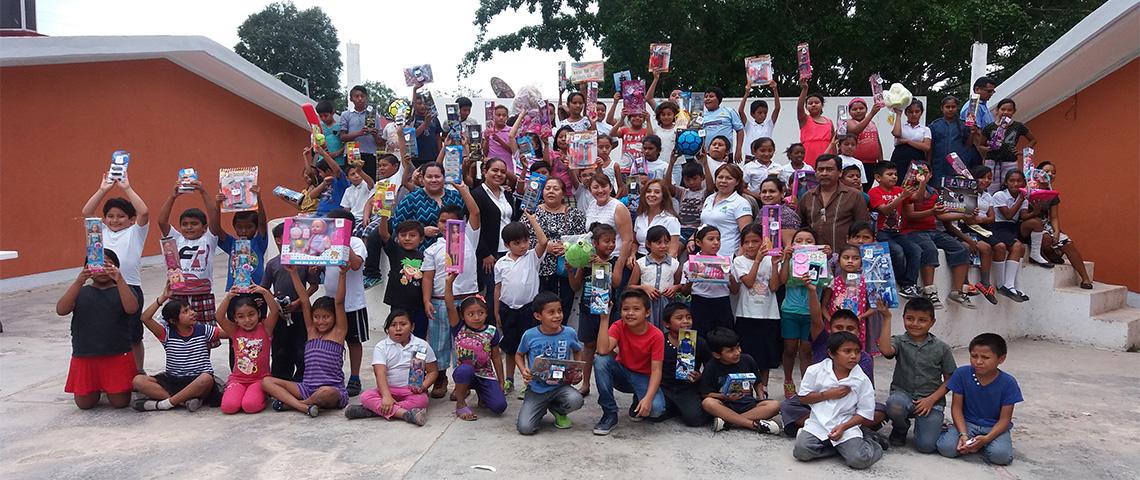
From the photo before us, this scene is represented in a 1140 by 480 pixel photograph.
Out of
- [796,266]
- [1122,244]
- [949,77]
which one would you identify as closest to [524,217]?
[796,266]

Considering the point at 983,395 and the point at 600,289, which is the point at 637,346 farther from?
the point at 983,395

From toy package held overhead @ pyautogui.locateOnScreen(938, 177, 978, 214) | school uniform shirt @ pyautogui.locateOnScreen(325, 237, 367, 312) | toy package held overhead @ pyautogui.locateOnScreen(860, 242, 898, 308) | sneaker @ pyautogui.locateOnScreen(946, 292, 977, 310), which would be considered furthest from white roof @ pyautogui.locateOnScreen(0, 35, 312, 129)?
sneaker @ pyautogui.locateOnScreen(946, 292, 977, 310)

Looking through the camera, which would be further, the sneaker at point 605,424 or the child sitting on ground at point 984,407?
the sneaker at point 605,424

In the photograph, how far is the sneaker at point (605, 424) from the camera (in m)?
4.63

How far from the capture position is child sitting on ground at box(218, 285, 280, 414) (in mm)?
4984

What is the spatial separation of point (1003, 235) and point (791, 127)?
5389 millimetres

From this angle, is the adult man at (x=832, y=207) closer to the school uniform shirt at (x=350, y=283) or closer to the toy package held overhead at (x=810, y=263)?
the toy package held overhead at (x=810, y=263)

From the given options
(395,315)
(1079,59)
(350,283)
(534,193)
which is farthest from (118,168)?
(1079,59)

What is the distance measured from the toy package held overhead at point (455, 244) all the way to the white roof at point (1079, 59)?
22.9ft

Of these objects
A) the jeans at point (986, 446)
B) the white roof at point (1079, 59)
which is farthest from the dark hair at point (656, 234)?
the white roof at point (1079, 59)

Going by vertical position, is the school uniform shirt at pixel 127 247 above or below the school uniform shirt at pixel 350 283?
above

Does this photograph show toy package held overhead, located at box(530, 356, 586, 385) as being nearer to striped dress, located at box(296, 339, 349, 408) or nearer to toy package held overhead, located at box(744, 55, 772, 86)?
striped dress, located at box(296, 339, 349, 408)

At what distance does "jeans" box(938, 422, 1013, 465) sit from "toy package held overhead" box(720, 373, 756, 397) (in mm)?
1087

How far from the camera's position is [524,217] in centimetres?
579
